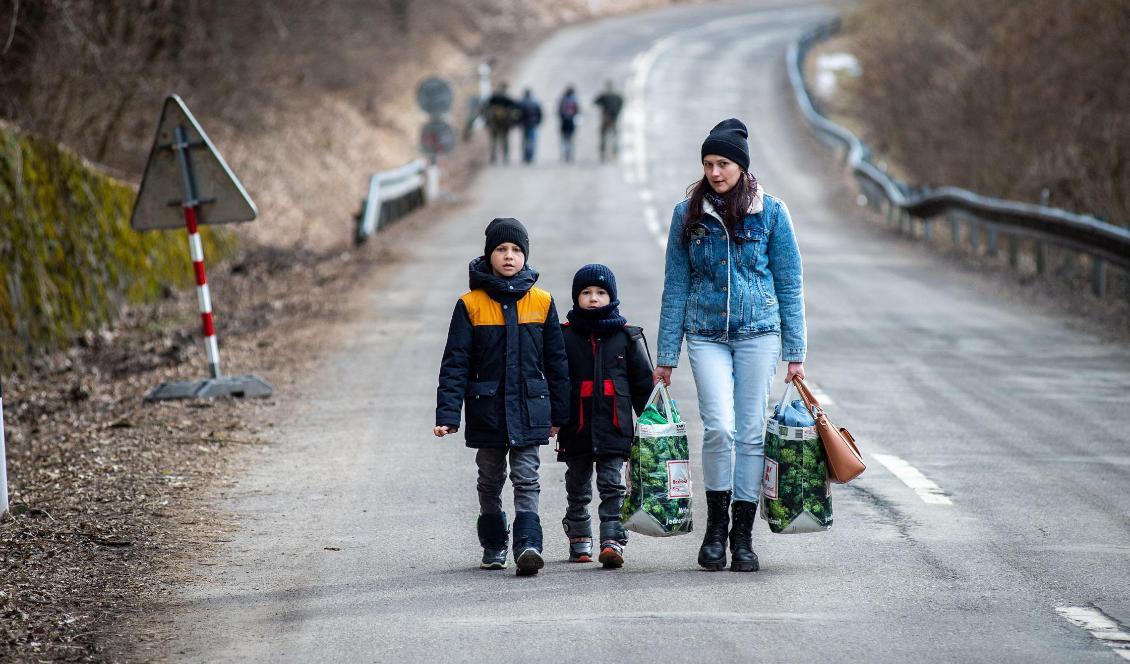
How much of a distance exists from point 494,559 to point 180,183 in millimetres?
5523

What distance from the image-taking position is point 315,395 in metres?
11.6

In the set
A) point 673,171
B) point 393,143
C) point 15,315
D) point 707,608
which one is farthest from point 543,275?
point 393,143

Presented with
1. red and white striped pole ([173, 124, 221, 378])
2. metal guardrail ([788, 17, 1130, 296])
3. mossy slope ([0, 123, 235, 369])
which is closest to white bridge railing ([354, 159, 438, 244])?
mossy slope ([0, 123, 235, 369])

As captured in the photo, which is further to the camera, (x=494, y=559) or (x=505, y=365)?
(x=494, y=559)

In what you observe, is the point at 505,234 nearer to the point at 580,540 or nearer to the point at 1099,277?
the point at 580,540

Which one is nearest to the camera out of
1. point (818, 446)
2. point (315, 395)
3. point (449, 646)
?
point (449, 646)

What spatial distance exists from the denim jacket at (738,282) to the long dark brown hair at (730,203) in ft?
0.08

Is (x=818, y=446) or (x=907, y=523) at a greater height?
(x=818, y=446)

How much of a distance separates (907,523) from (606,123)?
104 feet

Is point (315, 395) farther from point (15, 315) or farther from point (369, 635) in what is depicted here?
point (369, 635)

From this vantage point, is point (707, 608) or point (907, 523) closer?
point (707, 608)

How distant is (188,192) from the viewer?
11094 mm

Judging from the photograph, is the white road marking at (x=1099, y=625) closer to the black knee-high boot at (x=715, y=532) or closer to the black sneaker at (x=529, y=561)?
the black knee-high boot at (x=715, y=532)

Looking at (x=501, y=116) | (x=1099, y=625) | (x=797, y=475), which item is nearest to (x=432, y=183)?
(x=501, y=116)
